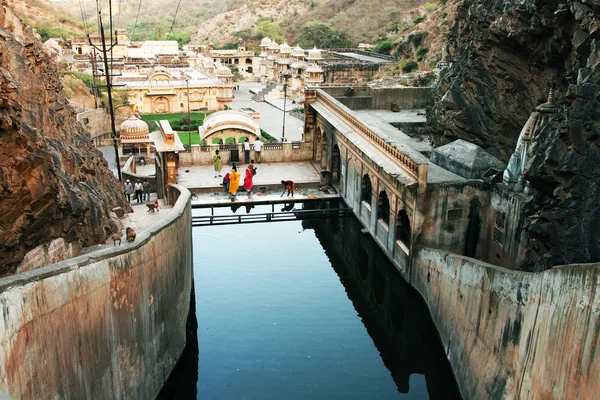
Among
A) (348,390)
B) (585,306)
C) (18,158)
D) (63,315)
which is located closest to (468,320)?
(348,390)

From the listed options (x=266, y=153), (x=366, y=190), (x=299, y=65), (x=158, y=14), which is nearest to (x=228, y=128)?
(x=266, y=153)

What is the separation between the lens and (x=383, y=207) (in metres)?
24.0

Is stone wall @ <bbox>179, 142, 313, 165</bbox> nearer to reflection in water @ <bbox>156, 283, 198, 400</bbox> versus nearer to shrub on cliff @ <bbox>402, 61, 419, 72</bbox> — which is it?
reflection in water @ <bbox>156, 283, 198, 400</bbox>

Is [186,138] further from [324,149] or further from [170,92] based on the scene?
[324,149]

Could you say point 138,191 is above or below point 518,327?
below

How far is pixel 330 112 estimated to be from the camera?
101 ft

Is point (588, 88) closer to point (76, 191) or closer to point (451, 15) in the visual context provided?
point (76, 191)

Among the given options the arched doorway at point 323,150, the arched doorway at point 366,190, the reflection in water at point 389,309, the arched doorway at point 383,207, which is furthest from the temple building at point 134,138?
the arched doorway at point 383,207

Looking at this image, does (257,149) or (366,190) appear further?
(257,149)

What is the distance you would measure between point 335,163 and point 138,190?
9.78m

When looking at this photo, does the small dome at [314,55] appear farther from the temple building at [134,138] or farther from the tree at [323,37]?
the temple building at [134,138]

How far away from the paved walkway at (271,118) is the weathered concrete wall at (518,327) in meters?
28.8

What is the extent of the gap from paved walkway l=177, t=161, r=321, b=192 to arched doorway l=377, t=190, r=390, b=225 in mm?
7239

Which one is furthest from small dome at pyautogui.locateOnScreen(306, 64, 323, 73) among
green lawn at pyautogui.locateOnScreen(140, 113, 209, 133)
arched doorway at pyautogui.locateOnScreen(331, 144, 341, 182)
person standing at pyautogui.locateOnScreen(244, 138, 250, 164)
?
arched doorway at pyautogui.locateOnScreen(331, 144, 341, 182)
